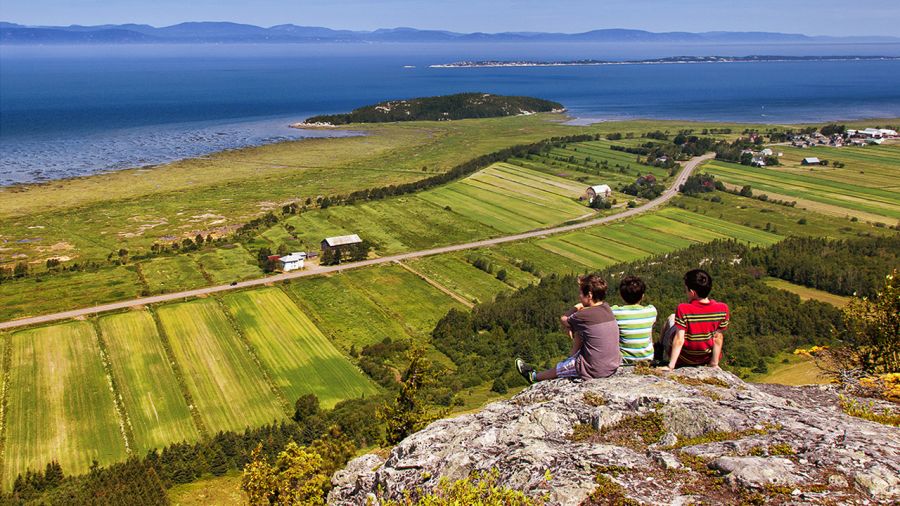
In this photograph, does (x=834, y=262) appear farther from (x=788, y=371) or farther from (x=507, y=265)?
(x=507, y=265)

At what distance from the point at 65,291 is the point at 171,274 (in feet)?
36.8

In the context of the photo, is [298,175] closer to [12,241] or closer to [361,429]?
[12,241]

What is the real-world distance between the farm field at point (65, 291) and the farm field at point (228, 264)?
8.23 meters

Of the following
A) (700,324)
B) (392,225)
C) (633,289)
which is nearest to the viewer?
(633,289)

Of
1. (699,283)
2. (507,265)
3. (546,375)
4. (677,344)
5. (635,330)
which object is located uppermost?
(699,283)

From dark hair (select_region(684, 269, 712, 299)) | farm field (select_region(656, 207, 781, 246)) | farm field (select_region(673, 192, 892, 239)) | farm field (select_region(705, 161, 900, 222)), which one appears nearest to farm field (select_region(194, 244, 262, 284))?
dark hair (select_region(684, 269, 712, 299))

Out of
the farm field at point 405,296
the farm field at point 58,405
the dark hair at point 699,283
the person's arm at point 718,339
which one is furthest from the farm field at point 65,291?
the dark hair at point 699,283

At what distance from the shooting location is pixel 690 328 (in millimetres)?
15734

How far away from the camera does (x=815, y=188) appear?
4783 inches

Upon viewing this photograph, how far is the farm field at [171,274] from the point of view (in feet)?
232

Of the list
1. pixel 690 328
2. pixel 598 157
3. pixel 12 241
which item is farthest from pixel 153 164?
pixel 690 328

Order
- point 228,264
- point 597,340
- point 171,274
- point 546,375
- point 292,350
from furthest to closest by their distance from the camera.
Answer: point 228,264, point 171,274, point 292,350, point 546,375, point 597,340

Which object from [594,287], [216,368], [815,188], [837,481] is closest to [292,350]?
[216,368]

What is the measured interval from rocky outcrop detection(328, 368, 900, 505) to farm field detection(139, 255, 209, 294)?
58664mm
